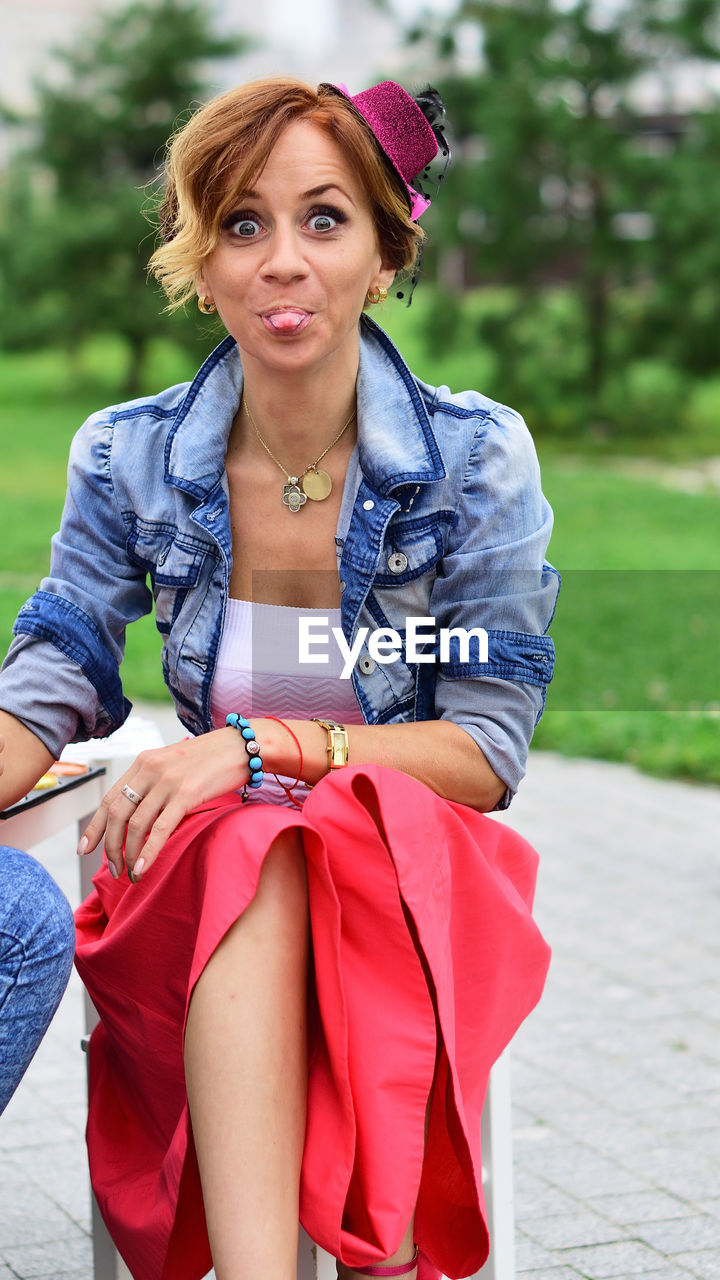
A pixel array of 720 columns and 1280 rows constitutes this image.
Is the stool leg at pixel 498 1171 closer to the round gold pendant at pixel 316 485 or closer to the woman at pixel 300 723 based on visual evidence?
A: the woman at pixel 300 723

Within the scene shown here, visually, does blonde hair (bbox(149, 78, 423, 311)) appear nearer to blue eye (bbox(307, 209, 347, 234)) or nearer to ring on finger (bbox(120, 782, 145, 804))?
blue eye (bbox(307, 209, 347, 234))

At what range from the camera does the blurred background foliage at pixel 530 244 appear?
59.7ft

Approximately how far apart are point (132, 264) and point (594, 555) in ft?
44.1

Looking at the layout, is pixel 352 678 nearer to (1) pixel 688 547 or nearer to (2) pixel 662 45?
(1) pixel 688 547

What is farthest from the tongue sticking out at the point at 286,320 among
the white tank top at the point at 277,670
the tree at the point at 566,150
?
the tree at the point at 566,150

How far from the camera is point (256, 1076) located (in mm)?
1676

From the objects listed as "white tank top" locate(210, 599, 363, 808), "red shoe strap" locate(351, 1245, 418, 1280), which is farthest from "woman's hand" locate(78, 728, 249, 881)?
"red shoe strap" locate(351, 1245, 418, 1280)

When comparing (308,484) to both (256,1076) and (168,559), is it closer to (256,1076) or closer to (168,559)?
(168,559)

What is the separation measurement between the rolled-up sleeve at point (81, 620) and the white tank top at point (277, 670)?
153 millimetres

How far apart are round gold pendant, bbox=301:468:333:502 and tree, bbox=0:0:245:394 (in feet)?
72.5

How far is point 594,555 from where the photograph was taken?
41.9 ft

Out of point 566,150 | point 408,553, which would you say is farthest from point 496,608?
point 566,150

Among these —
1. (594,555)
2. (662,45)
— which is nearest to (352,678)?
(594,555)

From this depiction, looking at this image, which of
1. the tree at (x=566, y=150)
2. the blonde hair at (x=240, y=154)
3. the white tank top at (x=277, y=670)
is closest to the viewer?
the blonde hair at (x=240, y=154)
